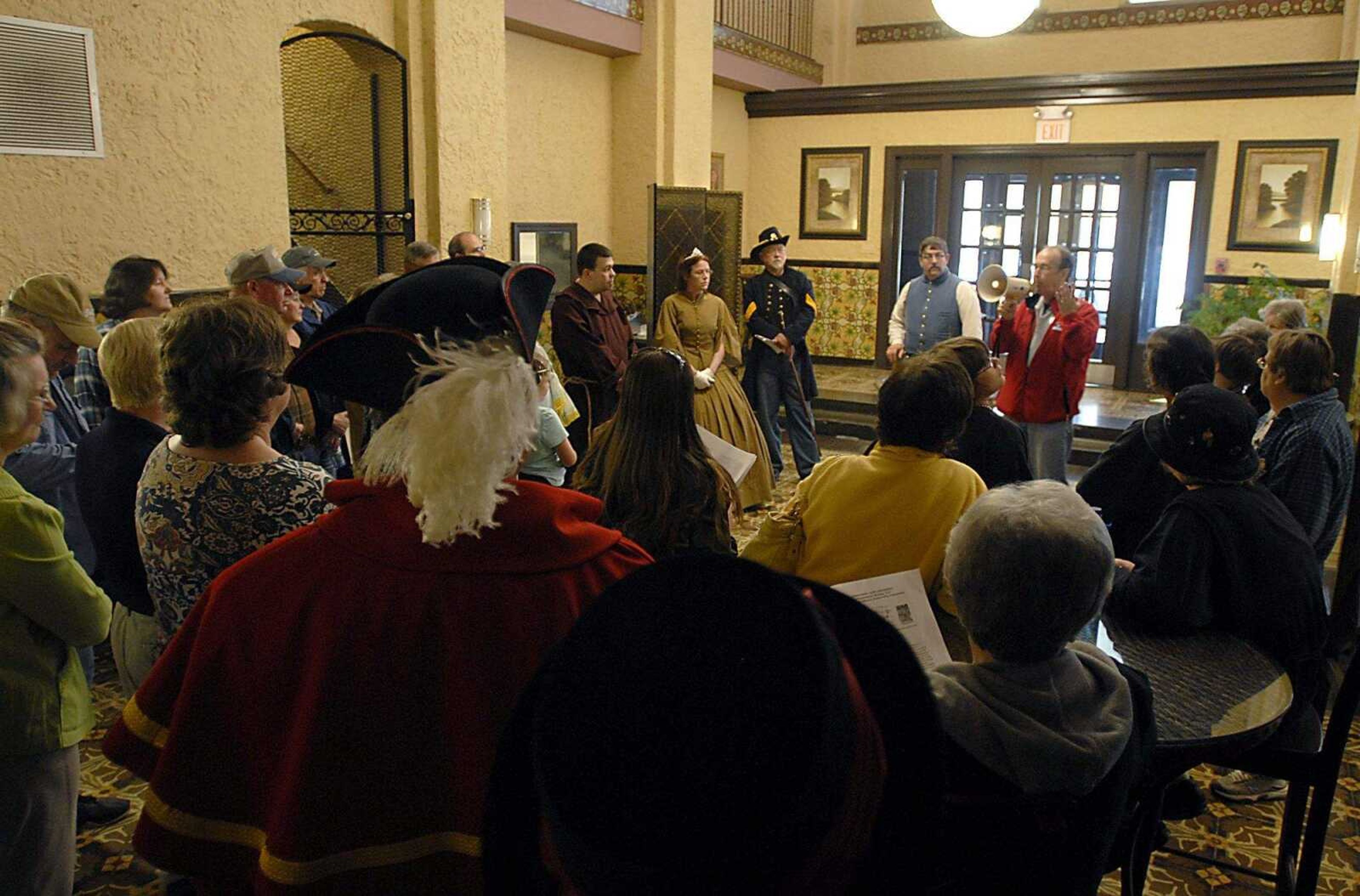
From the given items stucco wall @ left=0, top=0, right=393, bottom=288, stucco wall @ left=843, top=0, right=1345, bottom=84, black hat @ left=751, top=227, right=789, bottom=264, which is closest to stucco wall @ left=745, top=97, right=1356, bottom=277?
stucco wall @ left=843, top=0, right=1345, bottom=84

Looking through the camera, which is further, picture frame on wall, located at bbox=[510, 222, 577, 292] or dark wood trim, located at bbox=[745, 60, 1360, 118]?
dark wood trim, located at bbox=[745, 60, 1360, 118]

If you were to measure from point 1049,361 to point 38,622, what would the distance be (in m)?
4.64

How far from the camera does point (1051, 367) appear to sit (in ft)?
17.4

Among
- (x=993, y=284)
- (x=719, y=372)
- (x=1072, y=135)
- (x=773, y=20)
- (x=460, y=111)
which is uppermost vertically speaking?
(x=773, y=20)

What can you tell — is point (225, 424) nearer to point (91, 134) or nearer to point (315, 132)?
point (91, 134)

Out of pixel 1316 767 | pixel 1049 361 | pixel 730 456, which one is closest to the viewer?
pixel 1316 767

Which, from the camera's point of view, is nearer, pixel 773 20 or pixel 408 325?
pixel 408 325

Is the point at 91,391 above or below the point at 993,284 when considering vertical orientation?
below

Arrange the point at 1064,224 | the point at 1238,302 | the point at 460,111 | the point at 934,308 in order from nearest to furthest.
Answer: the point at 460,111 → the point at 934,308 → the point at 1238,302 → the point at 1064,224

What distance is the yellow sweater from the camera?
2.31m

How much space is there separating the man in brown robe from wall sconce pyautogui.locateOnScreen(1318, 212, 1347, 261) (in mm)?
5102

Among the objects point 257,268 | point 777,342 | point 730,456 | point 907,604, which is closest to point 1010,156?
point 777,342

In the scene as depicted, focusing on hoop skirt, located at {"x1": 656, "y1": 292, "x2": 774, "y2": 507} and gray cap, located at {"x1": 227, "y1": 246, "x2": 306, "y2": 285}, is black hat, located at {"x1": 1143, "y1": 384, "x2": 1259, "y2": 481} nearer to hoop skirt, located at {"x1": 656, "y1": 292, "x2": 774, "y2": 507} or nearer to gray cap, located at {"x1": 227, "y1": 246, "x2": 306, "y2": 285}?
gray cap, located at {"x1": 227, "y1": 246, "x2": 306, "y2": 285}

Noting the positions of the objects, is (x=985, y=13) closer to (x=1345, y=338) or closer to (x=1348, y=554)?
(x=1345, y=338)
